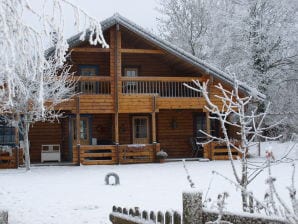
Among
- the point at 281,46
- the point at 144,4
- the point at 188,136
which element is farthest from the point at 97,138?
the point at 144,4

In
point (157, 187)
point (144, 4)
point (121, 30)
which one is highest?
point (144, 4)

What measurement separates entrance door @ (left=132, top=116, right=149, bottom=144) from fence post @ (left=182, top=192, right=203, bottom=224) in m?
17.8

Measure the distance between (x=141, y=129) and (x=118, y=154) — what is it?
342 cm

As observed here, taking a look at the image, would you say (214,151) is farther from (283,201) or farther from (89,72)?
(283,201)

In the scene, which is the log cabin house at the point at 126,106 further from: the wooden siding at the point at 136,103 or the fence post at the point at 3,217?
the fence post at the point at 3,217

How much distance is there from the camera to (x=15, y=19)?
17.0ft

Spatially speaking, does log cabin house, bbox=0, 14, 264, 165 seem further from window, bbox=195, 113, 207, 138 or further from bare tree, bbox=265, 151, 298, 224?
bare tree, bbox=265, 151, 298, 224

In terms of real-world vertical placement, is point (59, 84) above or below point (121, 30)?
below

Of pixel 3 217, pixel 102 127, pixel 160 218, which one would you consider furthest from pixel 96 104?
pixel 160 218

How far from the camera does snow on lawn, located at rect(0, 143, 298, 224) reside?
8680 millimetres

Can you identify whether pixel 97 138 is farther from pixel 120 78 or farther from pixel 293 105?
pixel 293 105

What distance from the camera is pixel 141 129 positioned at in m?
22.9

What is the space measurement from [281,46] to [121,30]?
1057 cm

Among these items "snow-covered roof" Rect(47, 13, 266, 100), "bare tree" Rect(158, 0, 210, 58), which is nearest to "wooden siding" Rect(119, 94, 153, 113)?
"snow-covered roof" Rect(47, 13, 266, 100)
